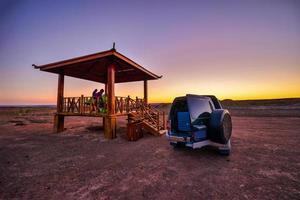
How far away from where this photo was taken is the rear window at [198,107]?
5.42 metres

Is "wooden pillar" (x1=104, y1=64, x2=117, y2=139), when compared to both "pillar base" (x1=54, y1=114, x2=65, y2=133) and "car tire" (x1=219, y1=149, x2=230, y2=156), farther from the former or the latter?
"car tire" (x1=219, y1=149, x2=230, y2=156)

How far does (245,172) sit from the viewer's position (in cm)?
423

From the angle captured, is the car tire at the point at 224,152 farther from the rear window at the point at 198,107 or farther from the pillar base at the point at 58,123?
the pillar base at the point at 58,123

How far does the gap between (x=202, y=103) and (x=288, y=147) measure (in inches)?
187

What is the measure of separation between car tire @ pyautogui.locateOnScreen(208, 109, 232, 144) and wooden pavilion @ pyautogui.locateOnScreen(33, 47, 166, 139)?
496 cm

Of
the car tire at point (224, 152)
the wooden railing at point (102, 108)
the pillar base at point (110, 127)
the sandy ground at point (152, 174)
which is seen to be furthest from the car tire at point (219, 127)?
the pillar base at point (110, 127)

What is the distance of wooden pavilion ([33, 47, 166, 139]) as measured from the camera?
9.45m

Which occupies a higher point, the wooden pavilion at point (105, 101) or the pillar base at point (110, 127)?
the wooden pavilion at point (105, 101)

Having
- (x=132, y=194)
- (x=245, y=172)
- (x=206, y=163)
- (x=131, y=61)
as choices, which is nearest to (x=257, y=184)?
(x=245, y=172)

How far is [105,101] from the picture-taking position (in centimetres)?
1044

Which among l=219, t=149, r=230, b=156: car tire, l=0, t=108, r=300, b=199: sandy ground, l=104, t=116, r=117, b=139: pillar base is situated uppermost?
l=104, t=116, r=117, b=139: pillar base

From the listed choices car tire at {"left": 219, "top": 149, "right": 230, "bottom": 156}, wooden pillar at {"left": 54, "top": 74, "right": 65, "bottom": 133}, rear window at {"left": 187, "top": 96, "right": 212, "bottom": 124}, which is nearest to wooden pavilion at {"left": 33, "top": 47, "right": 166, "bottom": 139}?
wooden pillar at {"left": 54, "top": 74, "right": 65, "bottom": 133}

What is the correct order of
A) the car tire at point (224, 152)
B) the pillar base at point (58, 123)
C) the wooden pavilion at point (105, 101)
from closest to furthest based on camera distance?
the car tire at point (224, 152), the wooden pavilion at point (105, 101), the pillar base at point (58, 123)

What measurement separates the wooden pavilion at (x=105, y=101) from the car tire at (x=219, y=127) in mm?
4960
